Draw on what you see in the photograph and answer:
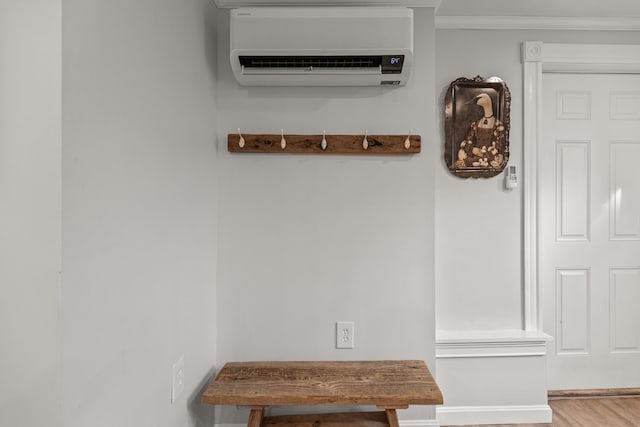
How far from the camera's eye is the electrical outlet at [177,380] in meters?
1.36

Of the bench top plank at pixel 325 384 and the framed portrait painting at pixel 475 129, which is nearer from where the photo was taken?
the bench top plank at pixel 325 384

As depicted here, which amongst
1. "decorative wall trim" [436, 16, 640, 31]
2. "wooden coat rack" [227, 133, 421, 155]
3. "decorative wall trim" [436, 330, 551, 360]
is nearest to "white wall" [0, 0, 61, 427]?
"wooden coat rack" [227, 133, 421, 155]

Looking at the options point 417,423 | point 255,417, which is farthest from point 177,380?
point 417,423

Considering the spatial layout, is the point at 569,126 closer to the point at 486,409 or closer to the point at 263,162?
the point at 486,409

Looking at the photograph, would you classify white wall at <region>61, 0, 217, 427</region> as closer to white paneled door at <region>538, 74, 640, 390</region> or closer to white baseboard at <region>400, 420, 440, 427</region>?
white baseboard at <region>400, 420, 440, 427</region>

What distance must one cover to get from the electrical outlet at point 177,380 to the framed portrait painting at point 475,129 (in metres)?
1.68

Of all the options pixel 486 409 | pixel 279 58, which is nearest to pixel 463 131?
pixel 279 58

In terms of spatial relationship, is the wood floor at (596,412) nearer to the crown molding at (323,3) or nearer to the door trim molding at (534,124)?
the door trim molding at (534,124)

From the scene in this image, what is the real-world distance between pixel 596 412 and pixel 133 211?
260cm

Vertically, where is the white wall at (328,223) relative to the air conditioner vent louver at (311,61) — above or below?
below

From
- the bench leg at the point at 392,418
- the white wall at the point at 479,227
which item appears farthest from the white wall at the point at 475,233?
the bench leg at the point at 392,418

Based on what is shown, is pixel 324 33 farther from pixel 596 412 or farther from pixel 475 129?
pixel 596 412

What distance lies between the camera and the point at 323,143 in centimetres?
187

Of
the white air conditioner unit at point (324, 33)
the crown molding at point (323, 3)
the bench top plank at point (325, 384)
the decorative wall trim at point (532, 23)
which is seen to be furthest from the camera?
the decorative wall trim at point (532, 23)
